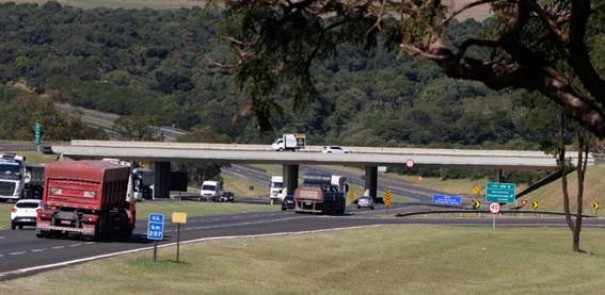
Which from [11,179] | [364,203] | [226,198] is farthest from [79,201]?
[226,198]

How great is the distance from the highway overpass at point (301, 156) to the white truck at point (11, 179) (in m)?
29.6

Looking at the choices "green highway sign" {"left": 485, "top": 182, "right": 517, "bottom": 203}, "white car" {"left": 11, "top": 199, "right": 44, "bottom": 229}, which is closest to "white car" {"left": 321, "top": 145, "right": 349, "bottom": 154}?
"green highway sign" {"left": 485, "top": 182, "right": 517, "bottom": 203}

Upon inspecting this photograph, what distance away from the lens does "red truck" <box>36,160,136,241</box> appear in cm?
4553

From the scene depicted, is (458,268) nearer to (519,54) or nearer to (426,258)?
(426,258)

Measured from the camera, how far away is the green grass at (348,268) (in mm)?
32844

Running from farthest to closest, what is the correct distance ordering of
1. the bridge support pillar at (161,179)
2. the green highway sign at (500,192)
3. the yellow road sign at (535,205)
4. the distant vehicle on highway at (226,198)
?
1. the bridge support pillar at (161,179)
2. the distant vehicle on highway at (226,198)
3. the yellow road sign at (535,205)
4. the green highway sign at (500,192)

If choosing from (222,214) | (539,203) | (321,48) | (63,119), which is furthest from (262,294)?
(63,119)

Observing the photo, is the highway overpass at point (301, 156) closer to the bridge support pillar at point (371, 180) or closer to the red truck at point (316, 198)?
the bridge support pillar at point (371, 180)

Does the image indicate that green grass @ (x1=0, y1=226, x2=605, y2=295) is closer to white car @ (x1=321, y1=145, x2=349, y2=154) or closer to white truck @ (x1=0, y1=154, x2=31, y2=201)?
white truck @ (x1=0, y1=154, x2=31, y2=201)

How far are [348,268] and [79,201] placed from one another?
971 cm

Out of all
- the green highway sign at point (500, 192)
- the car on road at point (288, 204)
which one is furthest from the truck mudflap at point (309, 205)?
the green highway sign at point (500, 192)

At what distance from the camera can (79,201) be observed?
45781 millimetres

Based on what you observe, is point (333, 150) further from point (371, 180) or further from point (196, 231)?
point (196, 231)

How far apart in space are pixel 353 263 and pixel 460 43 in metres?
30.2
